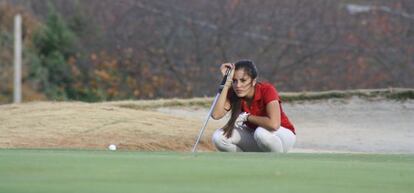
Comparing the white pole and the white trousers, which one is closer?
the white trousers

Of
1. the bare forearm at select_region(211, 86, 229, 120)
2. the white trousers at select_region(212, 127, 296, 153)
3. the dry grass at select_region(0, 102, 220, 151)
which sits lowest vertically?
the dry grass at select_region(0, 102, 220, 151)

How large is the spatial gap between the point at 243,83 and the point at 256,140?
495 mm

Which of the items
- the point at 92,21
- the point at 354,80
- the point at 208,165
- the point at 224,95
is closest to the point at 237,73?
the point at 224,95

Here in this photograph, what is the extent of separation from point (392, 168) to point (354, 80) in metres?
24.1

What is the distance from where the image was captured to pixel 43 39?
107 feet

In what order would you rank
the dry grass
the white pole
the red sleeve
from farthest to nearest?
the white pole < the dry grass < the red sleeve

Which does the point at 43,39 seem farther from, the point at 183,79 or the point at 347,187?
the point at 347,187

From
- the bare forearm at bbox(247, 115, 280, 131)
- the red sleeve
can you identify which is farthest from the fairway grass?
the red sleeve

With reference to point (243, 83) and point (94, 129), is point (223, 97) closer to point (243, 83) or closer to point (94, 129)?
point (243, 83)

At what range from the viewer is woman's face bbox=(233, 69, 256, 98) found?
11.0 metres

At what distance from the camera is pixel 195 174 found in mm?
6871

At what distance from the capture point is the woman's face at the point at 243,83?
11.0m

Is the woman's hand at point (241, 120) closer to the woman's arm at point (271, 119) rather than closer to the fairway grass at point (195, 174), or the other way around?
the woman's arm at point (271, 119)

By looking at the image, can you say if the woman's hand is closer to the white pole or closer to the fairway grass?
the fairway grass
